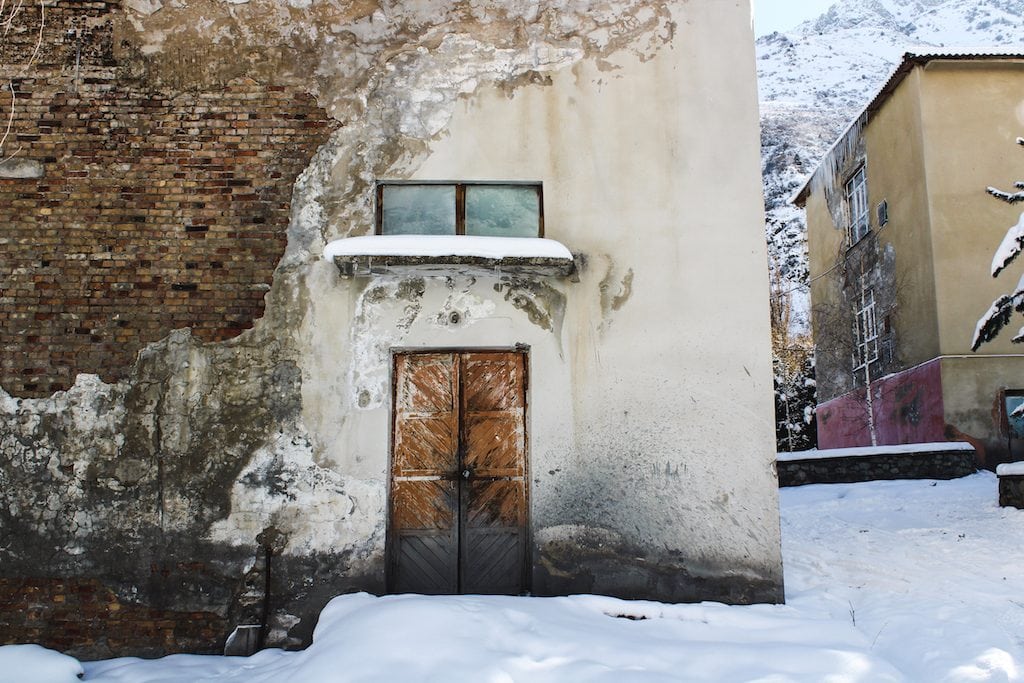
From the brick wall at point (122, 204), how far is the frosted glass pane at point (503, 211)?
136cm

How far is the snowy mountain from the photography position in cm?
3691

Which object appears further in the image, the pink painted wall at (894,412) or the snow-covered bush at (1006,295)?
the pink painted wall at (894,412)

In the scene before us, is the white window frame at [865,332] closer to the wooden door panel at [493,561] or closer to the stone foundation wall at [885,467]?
the stone foundation wall at [885,467]

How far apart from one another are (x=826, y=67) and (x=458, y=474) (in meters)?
57.4

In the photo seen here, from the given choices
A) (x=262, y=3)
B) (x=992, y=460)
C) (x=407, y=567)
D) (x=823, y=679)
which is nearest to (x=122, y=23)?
(x=262, y=3)

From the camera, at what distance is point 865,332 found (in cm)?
1623

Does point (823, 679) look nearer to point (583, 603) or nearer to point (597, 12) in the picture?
point (583, 603)

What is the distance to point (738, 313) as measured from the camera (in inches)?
251

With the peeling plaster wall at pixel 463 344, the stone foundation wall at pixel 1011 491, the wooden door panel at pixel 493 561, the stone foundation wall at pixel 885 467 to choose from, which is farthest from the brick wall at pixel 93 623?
the stone foundation wall at pixel 885 467

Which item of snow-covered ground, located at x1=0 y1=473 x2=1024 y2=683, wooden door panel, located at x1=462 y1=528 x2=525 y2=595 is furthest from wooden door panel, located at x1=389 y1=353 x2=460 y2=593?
snow-covered ground, located at x1=0 y1=473 x2=1024 y2=683

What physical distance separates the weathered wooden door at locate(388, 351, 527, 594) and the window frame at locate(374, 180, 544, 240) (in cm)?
106

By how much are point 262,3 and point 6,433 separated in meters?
3.94

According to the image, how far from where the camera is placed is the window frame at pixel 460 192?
6.59m

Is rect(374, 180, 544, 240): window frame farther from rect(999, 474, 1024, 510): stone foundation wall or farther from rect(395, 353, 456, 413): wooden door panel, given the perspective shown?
rect(999, 474, 1024, 510): stone foundation wall
